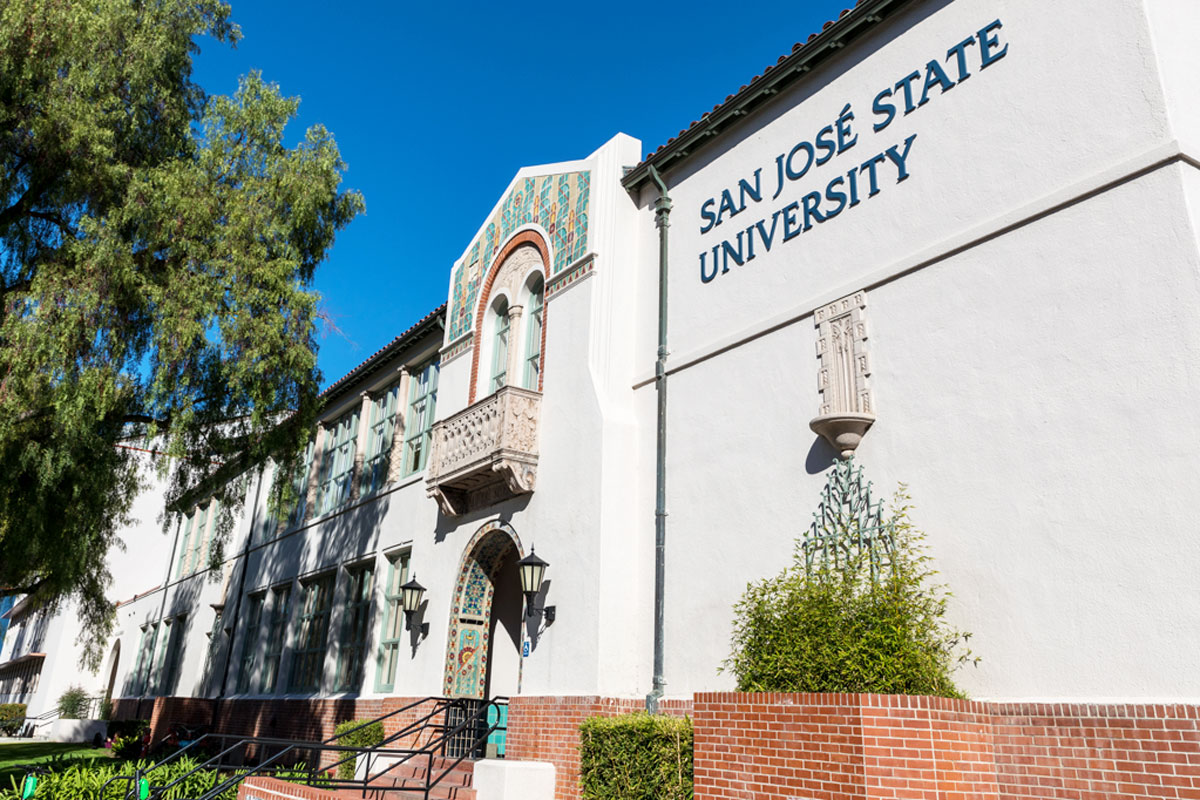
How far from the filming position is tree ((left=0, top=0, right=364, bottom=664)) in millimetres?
10945

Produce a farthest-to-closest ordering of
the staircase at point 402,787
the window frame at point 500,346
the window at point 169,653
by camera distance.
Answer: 1. the window at point 169,653
2. the window frame at point 500,346
3. the staircase at point 402,787

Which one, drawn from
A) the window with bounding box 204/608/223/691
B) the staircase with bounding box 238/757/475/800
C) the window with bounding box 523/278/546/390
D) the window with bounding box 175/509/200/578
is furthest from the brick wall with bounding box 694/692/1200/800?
the window with bounding box 175/509/200/578

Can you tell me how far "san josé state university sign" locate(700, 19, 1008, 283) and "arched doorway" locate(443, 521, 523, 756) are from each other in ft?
16.9

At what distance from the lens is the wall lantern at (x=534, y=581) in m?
11.6

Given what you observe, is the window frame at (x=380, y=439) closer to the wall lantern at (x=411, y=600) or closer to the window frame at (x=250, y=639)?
the wall lantern at (x=411, y=600)

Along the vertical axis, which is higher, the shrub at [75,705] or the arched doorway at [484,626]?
the arched doorway at [484,626]

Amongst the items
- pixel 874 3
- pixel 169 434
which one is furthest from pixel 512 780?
pixel 874 3

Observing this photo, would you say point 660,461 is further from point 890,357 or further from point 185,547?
point 185,547

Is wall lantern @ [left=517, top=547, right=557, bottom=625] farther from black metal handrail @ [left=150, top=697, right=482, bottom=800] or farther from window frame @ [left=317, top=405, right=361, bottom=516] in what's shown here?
window frame @ [left=317, top=405, right=361, bottom=516]

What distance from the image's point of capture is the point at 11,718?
137 ft

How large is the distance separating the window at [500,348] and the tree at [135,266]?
2818mm

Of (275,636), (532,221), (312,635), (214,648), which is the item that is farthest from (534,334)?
(214,648)

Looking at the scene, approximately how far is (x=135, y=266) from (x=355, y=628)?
8.17 metres

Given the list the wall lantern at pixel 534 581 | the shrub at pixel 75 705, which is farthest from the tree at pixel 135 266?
the shrub at pixel 75 705
